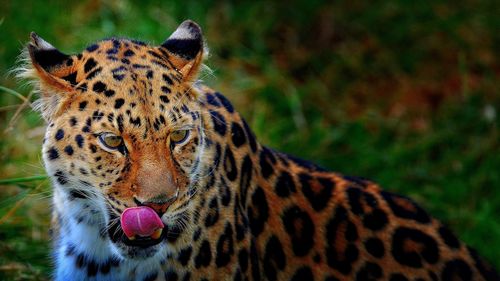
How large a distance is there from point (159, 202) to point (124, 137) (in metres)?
0.36

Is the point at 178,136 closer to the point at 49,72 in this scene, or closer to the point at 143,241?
the point at 143,241

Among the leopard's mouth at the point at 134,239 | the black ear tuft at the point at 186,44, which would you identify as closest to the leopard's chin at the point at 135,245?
the leopard's mouth at the point at 134,239

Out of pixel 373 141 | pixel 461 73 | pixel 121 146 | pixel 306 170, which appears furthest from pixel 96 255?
pixel 461 73

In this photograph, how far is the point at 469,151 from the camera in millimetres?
10086

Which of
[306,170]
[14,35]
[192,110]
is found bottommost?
[306,170]

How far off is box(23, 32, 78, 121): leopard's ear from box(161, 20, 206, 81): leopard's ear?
0.55 m

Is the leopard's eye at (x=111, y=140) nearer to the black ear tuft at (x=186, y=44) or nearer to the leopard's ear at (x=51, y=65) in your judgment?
the leopard's ear at (x=51, y=65)

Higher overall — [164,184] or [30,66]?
[30,66]

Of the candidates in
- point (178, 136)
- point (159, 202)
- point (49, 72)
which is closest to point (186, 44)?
point (178, 136)

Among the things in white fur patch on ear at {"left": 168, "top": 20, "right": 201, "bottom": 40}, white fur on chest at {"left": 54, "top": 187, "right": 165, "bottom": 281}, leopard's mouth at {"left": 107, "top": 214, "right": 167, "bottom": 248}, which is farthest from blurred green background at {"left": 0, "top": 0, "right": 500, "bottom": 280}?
leopard's mouth at {"left": 107, "top": 214, "right": 167, "bottom": 248}

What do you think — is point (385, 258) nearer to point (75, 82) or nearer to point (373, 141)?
point (75, 82)

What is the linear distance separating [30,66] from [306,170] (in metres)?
1.97

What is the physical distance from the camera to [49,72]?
16.1 ft

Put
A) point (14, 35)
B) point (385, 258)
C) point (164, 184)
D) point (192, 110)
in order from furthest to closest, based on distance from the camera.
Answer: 1. point (14, 35)
2. point (385, 258)
3. point (192, 110)
4. point (164, 184)
